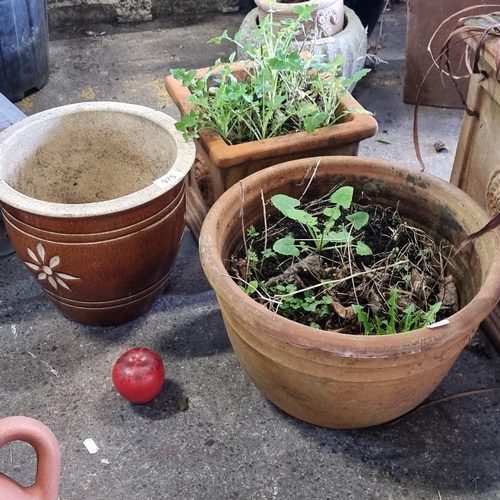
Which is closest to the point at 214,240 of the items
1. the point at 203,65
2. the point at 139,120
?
the point at 139,120

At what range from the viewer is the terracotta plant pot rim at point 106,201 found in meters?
1.52

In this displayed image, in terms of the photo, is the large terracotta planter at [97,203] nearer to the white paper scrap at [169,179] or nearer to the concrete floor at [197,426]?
the white paper scrap at [169,179]

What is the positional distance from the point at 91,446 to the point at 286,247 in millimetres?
737

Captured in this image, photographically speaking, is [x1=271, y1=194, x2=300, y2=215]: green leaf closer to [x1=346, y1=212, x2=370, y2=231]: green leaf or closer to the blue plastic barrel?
[x1=346, y1=212, x2=370, y2=231]: green leaf

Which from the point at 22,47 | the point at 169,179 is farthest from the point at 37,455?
the point at 22,47

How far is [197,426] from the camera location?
163cm

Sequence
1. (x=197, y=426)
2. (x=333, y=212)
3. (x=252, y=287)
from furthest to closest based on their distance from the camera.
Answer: (x=197, y=426)
(x=333, y=212)
(x=252, y=287)

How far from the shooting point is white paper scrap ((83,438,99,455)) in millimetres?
1570

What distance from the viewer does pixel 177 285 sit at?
81.6 inches

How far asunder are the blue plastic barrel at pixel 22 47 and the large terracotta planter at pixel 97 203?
4.00 ft

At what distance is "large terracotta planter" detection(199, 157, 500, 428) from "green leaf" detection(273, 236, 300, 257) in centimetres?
14

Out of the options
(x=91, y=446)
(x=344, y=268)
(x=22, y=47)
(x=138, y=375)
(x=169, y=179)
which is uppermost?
(x=169, y=179)

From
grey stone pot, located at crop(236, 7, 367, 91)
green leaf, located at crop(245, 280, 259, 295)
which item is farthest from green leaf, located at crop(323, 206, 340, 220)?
grey stone pot, located at crop(236, 7, 367, 91)

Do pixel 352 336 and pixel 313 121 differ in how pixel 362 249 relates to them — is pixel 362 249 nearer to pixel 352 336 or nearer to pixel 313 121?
pixel 352 336
